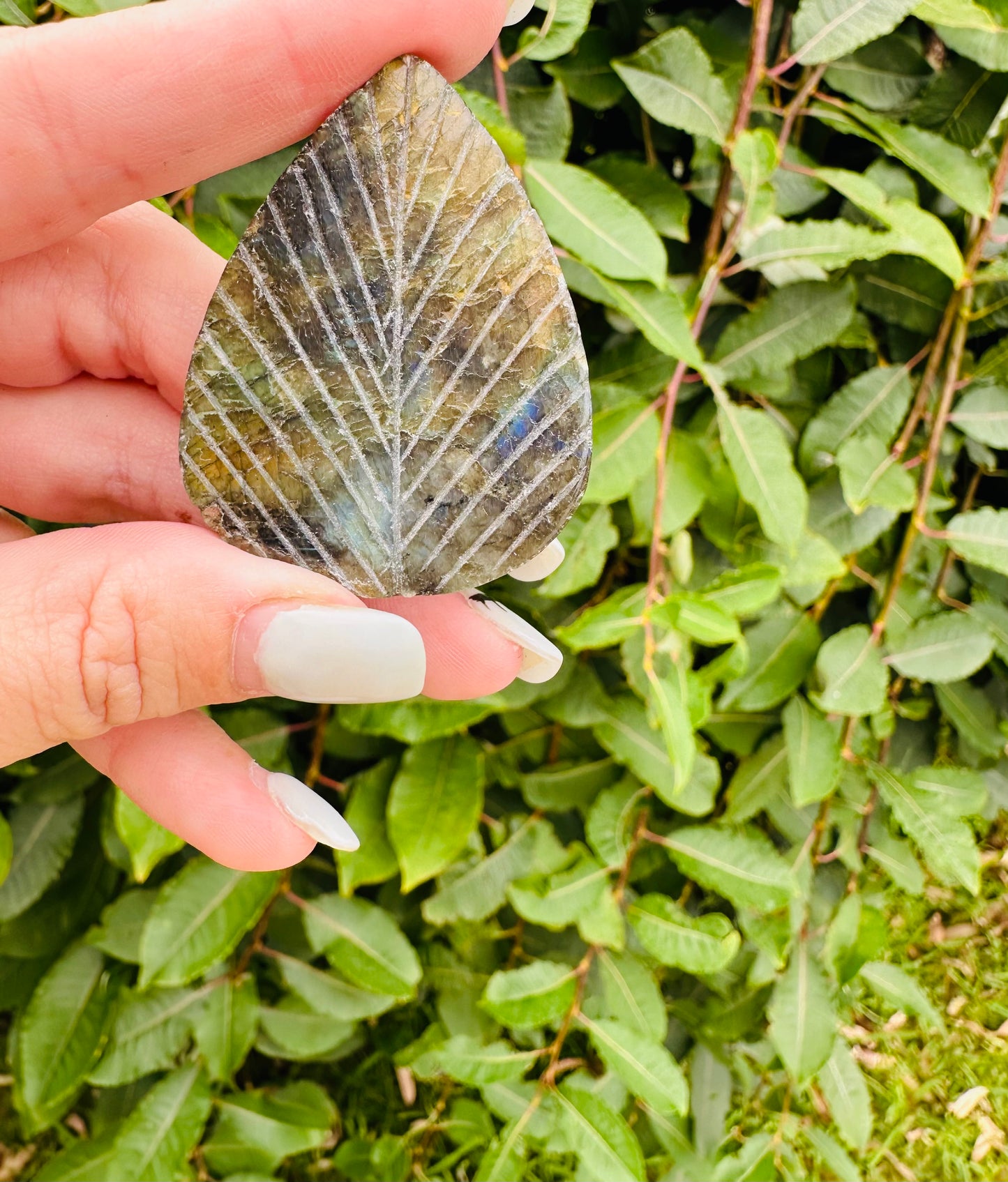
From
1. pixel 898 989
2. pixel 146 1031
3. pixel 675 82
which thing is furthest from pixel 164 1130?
pixel 675 82

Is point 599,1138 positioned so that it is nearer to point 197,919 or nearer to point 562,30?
point 197,919

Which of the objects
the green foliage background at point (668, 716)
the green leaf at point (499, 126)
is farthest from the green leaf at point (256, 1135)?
the green leaf at point (499, 126)

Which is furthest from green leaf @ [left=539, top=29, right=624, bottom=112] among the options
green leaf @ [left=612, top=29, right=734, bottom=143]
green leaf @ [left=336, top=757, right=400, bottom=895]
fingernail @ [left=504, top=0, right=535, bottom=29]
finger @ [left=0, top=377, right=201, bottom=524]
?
green leaf @ [left=336, top=757, right=400, bottom=895]

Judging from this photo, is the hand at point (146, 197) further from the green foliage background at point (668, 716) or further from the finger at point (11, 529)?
the green foliage background at point (668, 716)

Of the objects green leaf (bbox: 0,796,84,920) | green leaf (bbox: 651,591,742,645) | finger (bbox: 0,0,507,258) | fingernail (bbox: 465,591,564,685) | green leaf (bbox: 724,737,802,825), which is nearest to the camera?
finger (bbox: 0,0,507,258)

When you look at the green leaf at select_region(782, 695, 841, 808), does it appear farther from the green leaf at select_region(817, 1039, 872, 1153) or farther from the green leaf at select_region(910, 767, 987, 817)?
the green leaf at select_region(817, 1039, 872, 1153)
